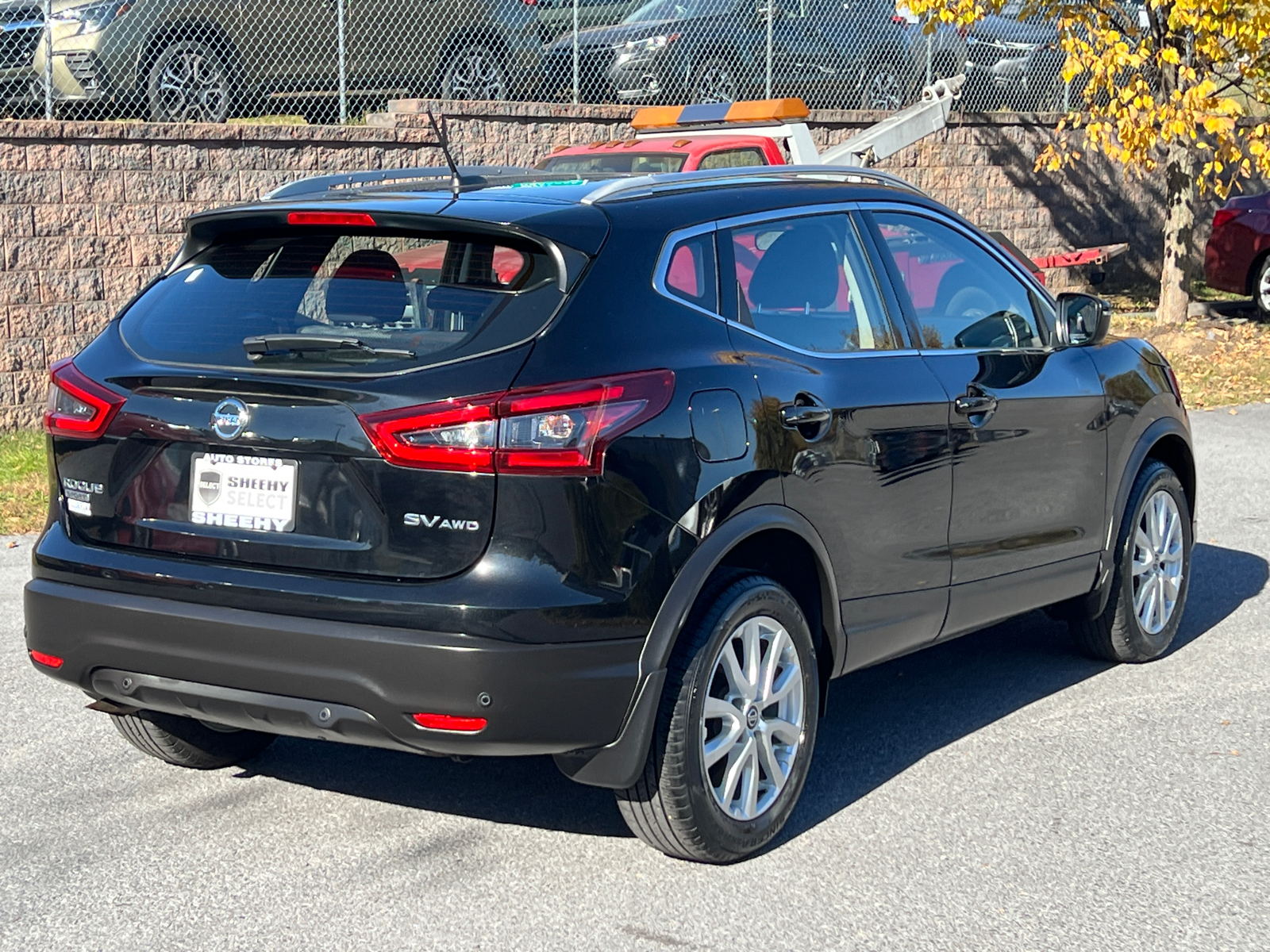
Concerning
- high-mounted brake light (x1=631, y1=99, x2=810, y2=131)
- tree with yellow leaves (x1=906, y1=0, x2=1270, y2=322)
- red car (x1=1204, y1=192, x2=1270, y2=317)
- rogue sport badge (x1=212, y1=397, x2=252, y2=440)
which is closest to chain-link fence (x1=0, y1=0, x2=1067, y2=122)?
tree with yellow leaves (x1=906, y1=0, x2=1270, y2=322)

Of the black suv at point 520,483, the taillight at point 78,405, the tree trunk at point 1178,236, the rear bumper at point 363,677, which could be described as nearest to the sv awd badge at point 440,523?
the black suv at point 520,483

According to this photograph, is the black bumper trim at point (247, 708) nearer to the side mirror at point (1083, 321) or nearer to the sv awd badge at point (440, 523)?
the sv awd badge at point (440, 523)

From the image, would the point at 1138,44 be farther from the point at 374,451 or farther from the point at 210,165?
the point at 374,451

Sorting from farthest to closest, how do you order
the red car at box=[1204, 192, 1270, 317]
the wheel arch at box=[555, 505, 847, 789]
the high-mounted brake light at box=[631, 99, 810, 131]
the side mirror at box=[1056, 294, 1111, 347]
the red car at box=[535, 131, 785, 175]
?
the red car at box=[1204, 192, 1270, 317], the high-mounted brake light at box=[631, 99, 810, 131], the red car at box=[535, 131, 785, 175], the side mirror at box=[1056, 294, 1111, 347], the wheel arch at box=[555, 505, 847, 789]

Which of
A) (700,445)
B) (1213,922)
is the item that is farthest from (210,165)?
(1213,922)

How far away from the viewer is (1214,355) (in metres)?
15.6

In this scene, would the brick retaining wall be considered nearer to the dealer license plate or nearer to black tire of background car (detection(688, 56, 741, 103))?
black tire of background car (detection(688, 56, 741, 103))

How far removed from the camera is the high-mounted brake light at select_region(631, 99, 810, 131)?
13836 millimetres

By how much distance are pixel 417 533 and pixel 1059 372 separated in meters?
2.73

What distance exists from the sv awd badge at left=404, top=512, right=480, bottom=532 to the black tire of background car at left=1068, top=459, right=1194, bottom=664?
3080 mm

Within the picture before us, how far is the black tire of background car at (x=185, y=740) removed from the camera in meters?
4.88

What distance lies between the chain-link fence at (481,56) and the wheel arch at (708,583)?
9.49 meters

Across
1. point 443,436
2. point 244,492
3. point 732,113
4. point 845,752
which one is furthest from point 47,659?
point 732,113

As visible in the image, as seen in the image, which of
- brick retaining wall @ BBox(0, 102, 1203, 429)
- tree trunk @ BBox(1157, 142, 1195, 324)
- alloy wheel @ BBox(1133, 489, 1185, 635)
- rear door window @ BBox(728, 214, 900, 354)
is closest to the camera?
rear door window @ BBox(728, 214, 900, 354)
